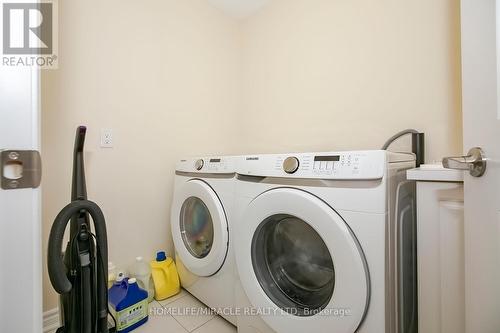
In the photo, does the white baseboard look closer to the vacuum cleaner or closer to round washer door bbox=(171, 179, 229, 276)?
the vacuum cleaner

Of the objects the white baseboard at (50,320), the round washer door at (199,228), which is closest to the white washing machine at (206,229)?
the round washer door at (199,228)

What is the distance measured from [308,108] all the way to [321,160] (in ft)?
2.84

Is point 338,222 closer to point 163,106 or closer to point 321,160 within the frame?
point 321,160

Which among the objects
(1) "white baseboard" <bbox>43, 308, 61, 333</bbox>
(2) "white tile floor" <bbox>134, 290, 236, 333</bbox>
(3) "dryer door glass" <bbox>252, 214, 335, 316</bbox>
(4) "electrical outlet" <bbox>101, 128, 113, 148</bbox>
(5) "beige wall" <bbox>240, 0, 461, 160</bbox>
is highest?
(5) "beige wall" <bbox>240, 0, 461, 160</bbox>

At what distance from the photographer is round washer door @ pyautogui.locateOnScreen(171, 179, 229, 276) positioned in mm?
1063

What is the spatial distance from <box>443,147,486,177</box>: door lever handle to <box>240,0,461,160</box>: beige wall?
0.62 metres

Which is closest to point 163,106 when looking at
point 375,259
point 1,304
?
point 1,304

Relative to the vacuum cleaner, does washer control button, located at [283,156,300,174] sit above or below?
above

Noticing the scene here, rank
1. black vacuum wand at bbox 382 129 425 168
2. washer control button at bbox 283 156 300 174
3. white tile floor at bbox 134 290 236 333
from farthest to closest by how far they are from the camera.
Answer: white tile floor at bbox 134 290 236 333 → black vacuum wand at bbox 382 129 425 168 → washer control button at bbox 283 156 300 174

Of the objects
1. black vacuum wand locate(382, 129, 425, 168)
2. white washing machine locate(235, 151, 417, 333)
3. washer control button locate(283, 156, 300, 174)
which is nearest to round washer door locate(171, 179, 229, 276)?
white washing machine locate(235, 151, 417, 333)

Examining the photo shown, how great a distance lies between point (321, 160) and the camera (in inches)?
29.1

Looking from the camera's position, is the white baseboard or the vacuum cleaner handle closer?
the vacuum cleaner handle

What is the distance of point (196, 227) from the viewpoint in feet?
4.36

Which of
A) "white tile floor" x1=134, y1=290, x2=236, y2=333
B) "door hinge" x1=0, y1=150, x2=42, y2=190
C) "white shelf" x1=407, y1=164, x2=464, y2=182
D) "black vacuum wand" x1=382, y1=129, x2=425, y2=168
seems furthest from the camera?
"white tile floor" x1=134, y1=290, x2=236, y2=333
